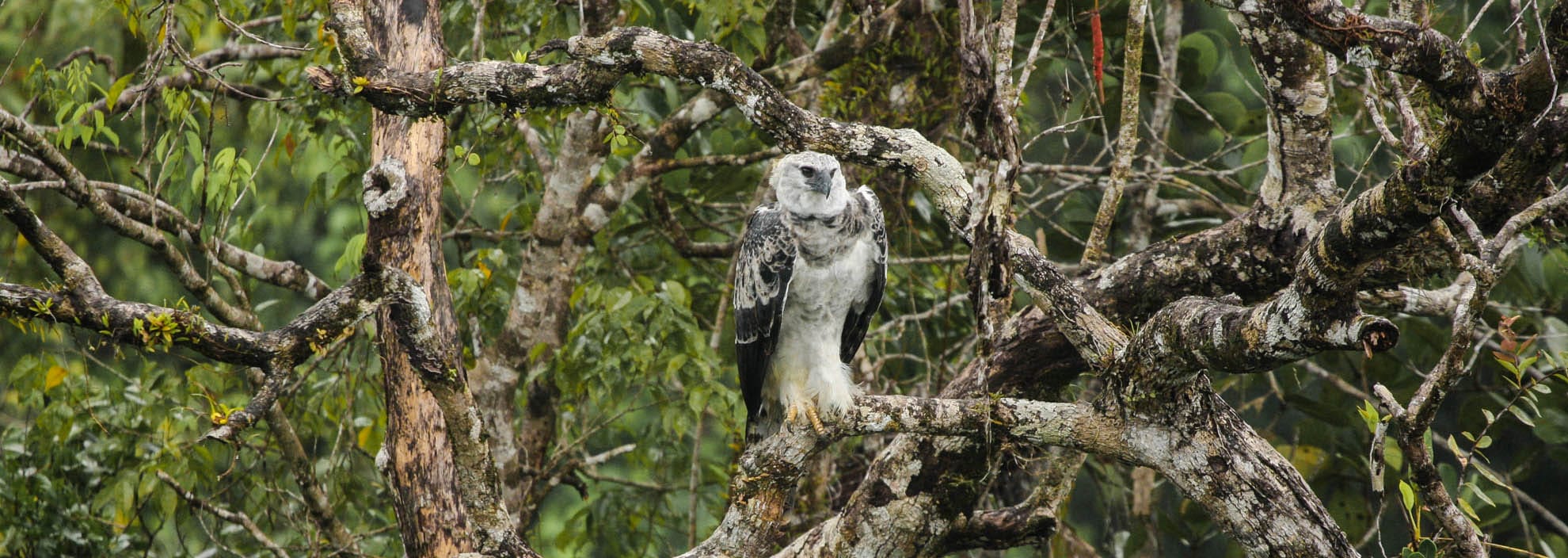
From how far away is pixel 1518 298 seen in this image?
5.62 meters

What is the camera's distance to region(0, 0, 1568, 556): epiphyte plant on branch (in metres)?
2.71

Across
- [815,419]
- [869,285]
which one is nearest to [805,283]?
[869,285]

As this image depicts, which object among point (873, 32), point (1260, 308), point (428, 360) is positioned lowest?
point (428, 360)

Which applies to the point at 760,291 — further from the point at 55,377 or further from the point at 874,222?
the point at 55,377

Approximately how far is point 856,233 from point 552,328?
2.00 meters

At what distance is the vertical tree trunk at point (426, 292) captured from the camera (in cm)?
379

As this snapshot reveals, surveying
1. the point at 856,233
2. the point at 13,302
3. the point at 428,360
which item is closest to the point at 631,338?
the point at 856,233

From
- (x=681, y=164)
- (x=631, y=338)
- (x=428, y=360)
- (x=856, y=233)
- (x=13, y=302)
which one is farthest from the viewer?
(x=681, y=164)

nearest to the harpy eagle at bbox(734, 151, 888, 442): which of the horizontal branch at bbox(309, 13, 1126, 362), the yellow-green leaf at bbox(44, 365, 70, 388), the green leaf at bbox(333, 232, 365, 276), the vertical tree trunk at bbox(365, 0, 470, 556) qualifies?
the horizontal branch at bbox(309, 13, 1126, 362)

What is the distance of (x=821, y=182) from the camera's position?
3.91 m

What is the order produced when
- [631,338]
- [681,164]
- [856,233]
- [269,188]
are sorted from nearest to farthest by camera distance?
[856,233]
[631,338]
[681,164]
[269,188]

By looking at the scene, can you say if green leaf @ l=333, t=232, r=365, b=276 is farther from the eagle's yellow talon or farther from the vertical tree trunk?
the eagle's yellow talon

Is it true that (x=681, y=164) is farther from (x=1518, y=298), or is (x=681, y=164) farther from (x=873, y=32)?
(x=1518, y=298)

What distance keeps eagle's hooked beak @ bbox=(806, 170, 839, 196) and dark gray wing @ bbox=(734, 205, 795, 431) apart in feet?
0.69
